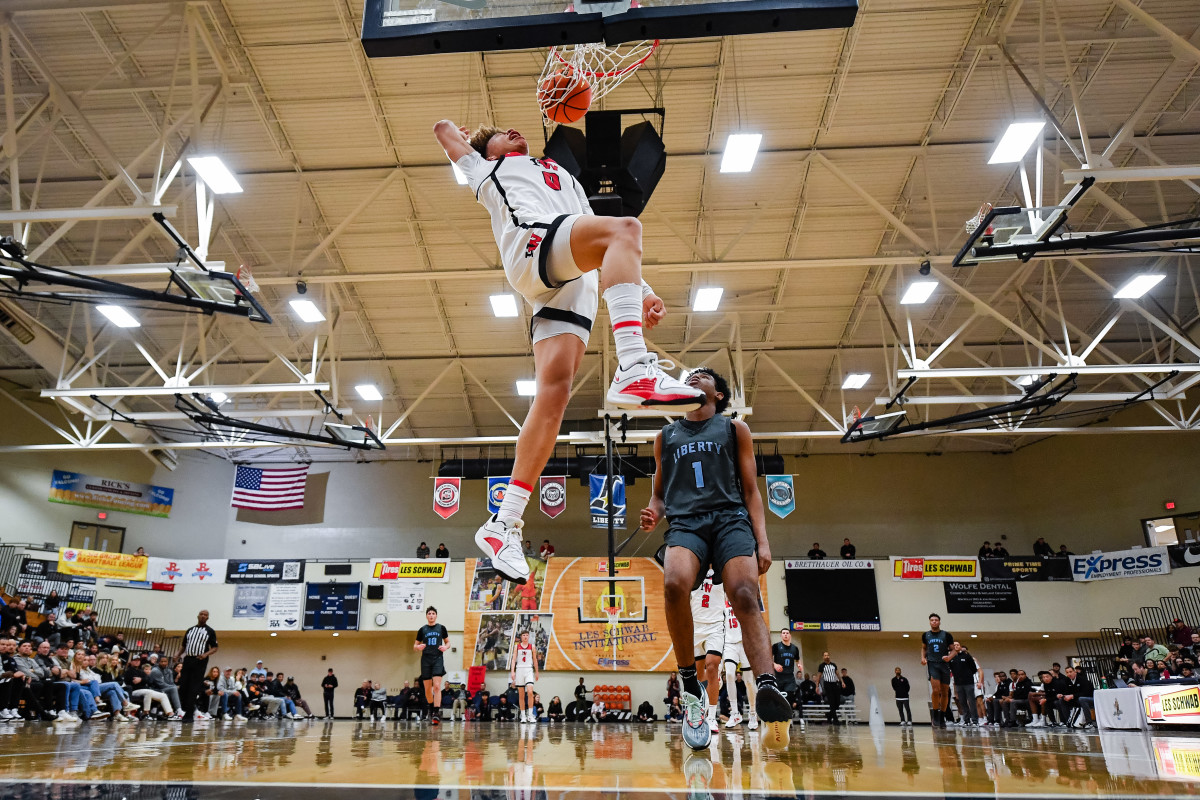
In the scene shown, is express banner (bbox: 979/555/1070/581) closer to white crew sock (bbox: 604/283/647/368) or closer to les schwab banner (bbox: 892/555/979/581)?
les schwab banner (bbox: 892/555/979/581)

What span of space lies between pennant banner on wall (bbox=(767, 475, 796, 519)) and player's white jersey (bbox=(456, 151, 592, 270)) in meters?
17.4

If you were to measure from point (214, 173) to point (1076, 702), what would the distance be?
17.2 metres

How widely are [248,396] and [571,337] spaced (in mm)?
22593

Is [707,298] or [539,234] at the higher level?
[707,298]

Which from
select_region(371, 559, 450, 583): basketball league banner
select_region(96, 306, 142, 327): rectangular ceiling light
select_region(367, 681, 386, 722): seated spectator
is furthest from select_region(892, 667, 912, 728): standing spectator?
select_region(96, 306, 142, 327): rectangular ceiling light

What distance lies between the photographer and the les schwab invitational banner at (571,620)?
68.2ft

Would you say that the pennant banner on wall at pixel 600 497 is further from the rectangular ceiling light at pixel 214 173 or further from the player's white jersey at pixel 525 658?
the rectangular ceiling light at pixel 214 173

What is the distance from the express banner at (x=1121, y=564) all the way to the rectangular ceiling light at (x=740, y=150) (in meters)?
15.5

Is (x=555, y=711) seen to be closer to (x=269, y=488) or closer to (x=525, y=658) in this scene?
(x=525, y=658)

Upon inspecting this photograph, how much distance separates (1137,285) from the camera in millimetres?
13453

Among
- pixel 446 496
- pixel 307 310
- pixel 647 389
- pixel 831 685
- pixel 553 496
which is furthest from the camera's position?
pixel 446 496

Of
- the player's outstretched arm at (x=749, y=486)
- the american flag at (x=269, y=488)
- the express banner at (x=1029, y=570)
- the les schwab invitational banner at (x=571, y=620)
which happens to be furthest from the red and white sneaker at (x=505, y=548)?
the express banner at (x=1029, y=570)

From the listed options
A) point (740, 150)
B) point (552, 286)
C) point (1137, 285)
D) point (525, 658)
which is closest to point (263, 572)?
point (525, 658)

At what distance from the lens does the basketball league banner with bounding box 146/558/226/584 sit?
72.8 feet
